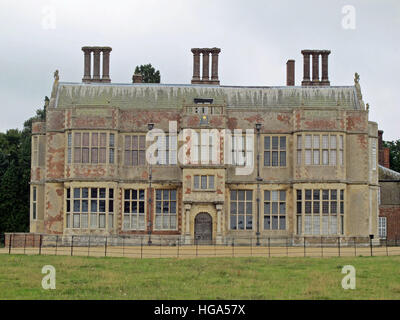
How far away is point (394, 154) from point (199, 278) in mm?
52300

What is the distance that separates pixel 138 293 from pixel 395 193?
3415 centimetres

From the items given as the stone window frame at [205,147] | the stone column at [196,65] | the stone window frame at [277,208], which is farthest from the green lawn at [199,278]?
the stone column at [196,65]

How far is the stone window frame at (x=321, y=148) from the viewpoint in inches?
1623

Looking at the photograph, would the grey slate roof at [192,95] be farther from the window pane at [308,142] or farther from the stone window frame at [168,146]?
the window pane at [308,142]

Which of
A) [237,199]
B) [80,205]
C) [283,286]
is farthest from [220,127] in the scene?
[283,286]

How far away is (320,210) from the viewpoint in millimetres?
40844

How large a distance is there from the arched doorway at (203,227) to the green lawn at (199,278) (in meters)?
12.0

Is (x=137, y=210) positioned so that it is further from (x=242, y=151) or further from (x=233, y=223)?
(x=242, y=151)

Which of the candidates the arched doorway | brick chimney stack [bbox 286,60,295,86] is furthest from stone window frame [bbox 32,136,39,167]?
brick chimney stack [bbox 286,60,295,86]

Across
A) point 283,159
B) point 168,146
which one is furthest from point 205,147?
point 283,159

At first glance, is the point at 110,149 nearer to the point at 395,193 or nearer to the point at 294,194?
the point at 294,194

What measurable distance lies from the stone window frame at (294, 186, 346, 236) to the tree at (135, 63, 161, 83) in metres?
23.3

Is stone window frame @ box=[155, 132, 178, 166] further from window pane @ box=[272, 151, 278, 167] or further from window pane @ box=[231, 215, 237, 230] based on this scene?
window pane @ box=[272, 151, 278, 167]

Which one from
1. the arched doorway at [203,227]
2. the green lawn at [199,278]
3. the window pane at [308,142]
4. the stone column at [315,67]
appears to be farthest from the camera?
the stone column at [315,67]
